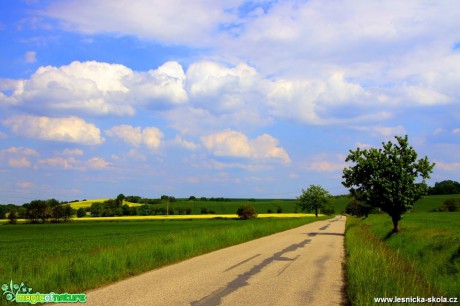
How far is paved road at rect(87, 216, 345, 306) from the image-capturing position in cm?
1002

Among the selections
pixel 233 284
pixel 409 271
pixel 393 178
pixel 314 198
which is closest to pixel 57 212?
pixel 314 198

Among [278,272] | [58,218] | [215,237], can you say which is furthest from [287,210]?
[278,272]

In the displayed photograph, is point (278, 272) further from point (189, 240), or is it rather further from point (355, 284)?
point (189, 240)

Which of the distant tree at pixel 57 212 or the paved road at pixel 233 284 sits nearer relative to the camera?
the paved road at pixel 233 284

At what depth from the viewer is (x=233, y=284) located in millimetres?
12148

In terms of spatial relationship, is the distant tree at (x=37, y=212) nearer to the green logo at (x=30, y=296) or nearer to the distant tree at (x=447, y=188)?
the green logo at (x=30, y=296)

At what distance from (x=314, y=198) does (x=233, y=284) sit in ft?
358

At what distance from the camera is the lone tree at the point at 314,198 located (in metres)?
117

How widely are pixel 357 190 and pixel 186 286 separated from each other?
2886cm

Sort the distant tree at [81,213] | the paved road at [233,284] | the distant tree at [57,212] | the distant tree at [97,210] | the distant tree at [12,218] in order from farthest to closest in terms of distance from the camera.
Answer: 1. the distant tree at [97,210]
2. the distant tree at [81,213]
3. the distant tree at [57,212]
4. the distant tree at [12,218]
5. the paved road at [233,284]

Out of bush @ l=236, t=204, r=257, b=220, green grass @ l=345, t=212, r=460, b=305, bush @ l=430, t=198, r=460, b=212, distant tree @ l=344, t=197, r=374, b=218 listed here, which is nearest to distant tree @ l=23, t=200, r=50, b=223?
bush @ l=236, t=204, r=257, b=220

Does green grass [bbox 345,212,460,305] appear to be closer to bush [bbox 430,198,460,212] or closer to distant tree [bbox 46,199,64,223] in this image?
bush [bbox 430,198,460,212]

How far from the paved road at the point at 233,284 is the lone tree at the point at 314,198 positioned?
334ft

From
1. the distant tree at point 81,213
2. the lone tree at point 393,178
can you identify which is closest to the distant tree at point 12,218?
Result: the distant tree at point 81,213
